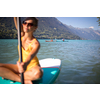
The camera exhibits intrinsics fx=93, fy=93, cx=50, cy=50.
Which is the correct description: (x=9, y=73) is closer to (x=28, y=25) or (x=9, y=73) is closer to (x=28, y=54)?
(x=28, y=54)

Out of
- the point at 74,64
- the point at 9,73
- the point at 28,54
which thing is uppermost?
the point at 28,54

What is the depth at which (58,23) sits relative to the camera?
54125 millimetres

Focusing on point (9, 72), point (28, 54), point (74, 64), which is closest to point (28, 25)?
point (28, 54)

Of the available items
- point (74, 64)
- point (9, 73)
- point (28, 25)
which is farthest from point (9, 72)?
point (74, 64)

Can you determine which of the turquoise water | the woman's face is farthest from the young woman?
the turquoise water

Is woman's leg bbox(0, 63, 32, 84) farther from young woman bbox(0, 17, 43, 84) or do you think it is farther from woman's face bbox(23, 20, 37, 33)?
woman's face bbox(23, 20, 37, 33)

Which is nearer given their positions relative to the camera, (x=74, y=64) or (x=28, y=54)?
(x=28, y=54)

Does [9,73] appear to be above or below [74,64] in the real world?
above

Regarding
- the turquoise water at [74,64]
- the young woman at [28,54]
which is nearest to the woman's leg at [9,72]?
the young woman at [28,54]

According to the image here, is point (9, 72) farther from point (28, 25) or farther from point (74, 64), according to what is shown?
point (74, 64)

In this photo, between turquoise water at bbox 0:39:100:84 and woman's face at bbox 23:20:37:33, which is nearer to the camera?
woman's face at bbox 23:20:37:33
